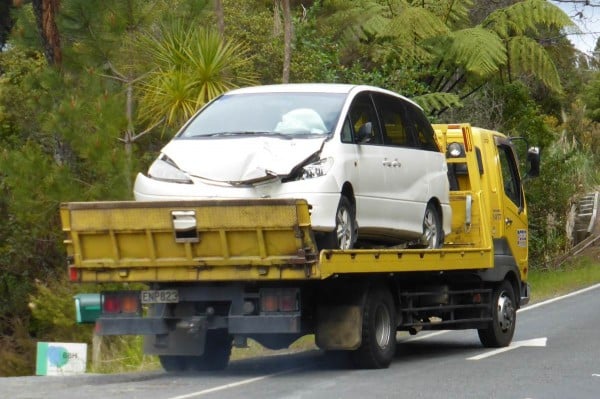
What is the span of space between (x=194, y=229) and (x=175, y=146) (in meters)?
1.24

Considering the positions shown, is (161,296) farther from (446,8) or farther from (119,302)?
(446,8)

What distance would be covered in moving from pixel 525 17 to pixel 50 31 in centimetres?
990

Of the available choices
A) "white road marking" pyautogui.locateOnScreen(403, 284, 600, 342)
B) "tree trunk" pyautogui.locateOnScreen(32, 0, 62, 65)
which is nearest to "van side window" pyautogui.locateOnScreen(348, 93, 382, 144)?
"white road marking" pyautogui.locateOnScreen(403, 284, 600, 342)

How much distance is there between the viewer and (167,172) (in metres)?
10.9

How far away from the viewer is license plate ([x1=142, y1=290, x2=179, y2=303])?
1077 centimetres

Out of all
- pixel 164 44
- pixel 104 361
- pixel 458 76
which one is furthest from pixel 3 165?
pixel 458 76

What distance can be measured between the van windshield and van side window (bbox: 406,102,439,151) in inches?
58.0

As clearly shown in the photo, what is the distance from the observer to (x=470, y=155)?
14500mm

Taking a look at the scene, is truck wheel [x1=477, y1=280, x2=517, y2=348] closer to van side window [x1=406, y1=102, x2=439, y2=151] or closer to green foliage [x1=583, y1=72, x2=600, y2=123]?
van side window [x1=406, y1=102, x2=439, y2=151]

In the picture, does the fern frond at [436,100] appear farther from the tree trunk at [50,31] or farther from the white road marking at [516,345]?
the white road marking at [516,345]

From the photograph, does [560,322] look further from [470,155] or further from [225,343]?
[225,343]

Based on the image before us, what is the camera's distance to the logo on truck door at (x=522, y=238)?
15.4 meters

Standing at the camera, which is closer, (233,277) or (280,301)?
(233,277)

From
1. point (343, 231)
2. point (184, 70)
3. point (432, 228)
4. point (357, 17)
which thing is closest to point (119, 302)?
point (343, 231)
